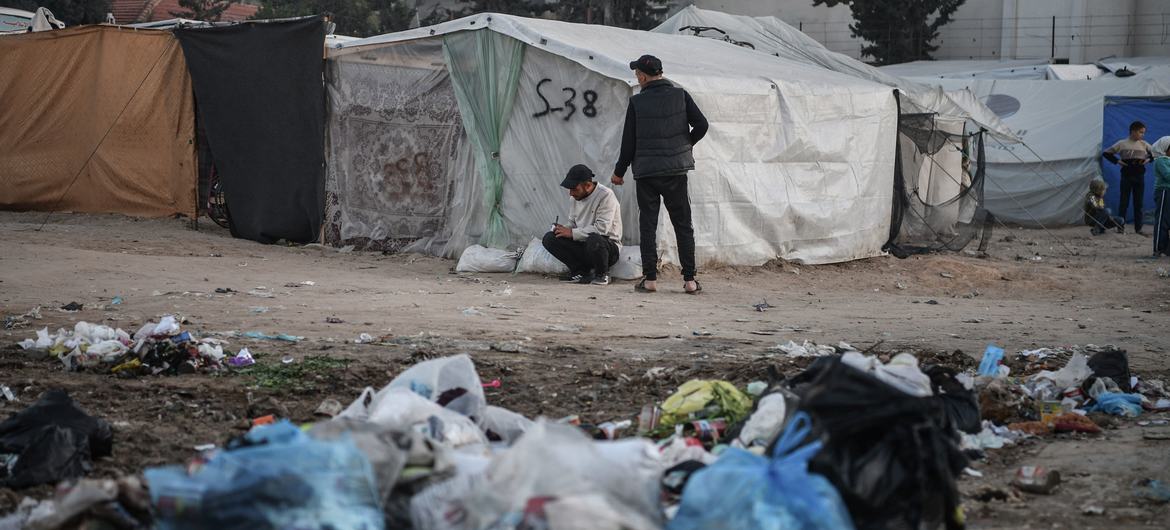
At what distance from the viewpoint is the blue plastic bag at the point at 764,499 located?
2758 mm

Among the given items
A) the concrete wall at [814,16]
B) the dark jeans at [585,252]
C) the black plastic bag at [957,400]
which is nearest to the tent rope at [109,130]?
the dark jeans at [585,252]

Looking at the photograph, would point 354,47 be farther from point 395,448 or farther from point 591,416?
point 395,448

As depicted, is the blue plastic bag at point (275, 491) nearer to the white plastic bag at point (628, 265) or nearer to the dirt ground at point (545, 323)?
the dirt ground at point (545, 323)

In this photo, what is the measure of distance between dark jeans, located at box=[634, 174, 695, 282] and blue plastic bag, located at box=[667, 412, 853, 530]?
6191 millimetres

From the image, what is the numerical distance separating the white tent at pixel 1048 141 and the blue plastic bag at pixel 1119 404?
12.6 m

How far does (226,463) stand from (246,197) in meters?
10.0

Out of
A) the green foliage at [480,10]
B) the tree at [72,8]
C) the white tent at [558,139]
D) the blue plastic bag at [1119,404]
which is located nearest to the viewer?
the blue plastic bag at [1119,404]

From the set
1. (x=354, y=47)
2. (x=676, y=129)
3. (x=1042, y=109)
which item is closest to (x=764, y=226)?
(x=676, y=129)

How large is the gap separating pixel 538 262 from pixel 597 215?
739 millimetres

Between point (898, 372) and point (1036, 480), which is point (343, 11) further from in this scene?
point (1036, 480)

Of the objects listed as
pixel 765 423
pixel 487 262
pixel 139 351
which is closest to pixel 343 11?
pixel 487 262

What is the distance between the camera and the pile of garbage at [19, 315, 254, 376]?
5797 mm

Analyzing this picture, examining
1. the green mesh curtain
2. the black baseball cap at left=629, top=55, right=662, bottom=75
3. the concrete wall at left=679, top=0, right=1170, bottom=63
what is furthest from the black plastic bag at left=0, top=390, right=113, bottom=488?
the concrete wall at left=679, top=0, right=1170, bottom=63

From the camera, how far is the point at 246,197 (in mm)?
12414
